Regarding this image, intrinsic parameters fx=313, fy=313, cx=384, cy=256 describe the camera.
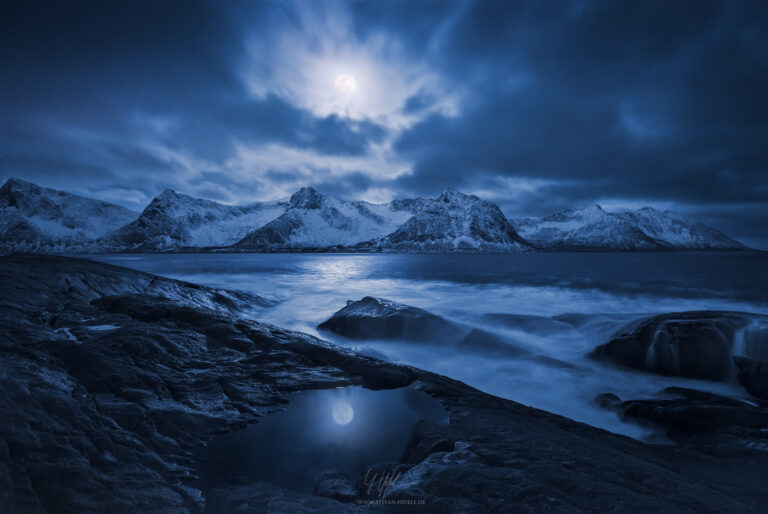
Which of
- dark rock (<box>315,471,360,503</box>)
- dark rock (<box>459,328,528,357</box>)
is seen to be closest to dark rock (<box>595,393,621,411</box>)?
dark rock (<box>459,328,528,357</box>)

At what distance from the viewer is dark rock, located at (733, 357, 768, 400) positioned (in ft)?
20.0

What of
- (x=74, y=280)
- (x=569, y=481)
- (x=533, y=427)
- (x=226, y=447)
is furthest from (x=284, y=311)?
(x=569, y=481)

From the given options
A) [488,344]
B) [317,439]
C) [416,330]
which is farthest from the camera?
[416,330]

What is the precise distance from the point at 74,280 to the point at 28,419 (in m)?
7.95

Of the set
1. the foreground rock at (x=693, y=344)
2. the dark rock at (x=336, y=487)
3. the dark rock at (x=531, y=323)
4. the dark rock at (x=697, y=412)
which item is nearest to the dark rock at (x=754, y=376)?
the foreground rock at (x=693, y=344)

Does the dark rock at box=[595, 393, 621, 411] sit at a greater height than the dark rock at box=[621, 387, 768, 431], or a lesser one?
lesser

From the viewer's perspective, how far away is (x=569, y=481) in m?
2.81

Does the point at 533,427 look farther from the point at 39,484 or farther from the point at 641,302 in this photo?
the point at 641,302

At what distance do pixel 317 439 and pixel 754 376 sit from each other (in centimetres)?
848

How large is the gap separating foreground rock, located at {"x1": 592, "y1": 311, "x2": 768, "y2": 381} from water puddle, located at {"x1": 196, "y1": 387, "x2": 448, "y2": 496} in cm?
630

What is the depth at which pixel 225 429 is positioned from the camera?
12.4 ft
